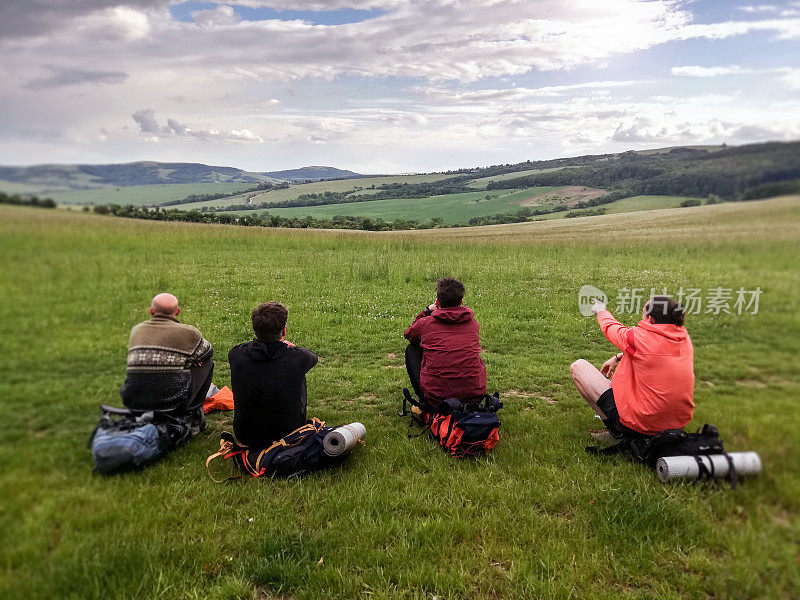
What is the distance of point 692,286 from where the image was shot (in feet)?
14.2

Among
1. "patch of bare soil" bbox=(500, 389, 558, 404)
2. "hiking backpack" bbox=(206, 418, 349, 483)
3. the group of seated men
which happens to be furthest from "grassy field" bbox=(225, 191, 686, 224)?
"hiking backpack" bbox=(206, 418, 349, 483)

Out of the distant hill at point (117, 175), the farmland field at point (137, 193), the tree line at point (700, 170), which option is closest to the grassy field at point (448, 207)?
the tree line at point (700, 170)

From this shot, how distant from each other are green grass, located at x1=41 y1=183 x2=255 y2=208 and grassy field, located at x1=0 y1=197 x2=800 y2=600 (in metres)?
0.19

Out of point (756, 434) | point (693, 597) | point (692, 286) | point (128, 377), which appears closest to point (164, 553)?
point (128, 377)

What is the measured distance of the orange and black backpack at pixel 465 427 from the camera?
5.56 metres

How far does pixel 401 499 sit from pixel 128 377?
3002 millimetres

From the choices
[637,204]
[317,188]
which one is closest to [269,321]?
[317,188]

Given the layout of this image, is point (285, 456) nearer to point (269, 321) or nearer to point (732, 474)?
point (269, 321)

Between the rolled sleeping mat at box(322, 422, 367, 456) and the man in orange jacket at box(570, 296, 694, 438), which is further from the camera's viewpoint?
the rolled sleeping mat at box(322, 422, 367, 456)

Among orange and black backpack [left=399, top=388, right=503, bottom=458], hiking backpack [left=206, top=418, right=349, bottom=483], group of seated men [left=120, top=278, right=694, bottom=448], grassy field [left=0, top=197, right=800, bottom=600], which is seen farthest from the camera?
orange and black backpack [left=399, top=388, right=503, bottom=458]

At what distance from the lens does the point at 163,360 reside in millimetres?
4824

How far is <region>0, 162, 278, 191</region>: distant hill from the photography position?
10.9 feet

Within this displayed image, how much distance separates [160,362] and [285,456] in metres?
1.74

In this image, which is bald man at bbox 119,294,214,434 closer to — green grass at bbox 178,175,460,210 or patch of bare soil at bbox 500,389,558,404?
green grass at bbox 178,175,460,210
